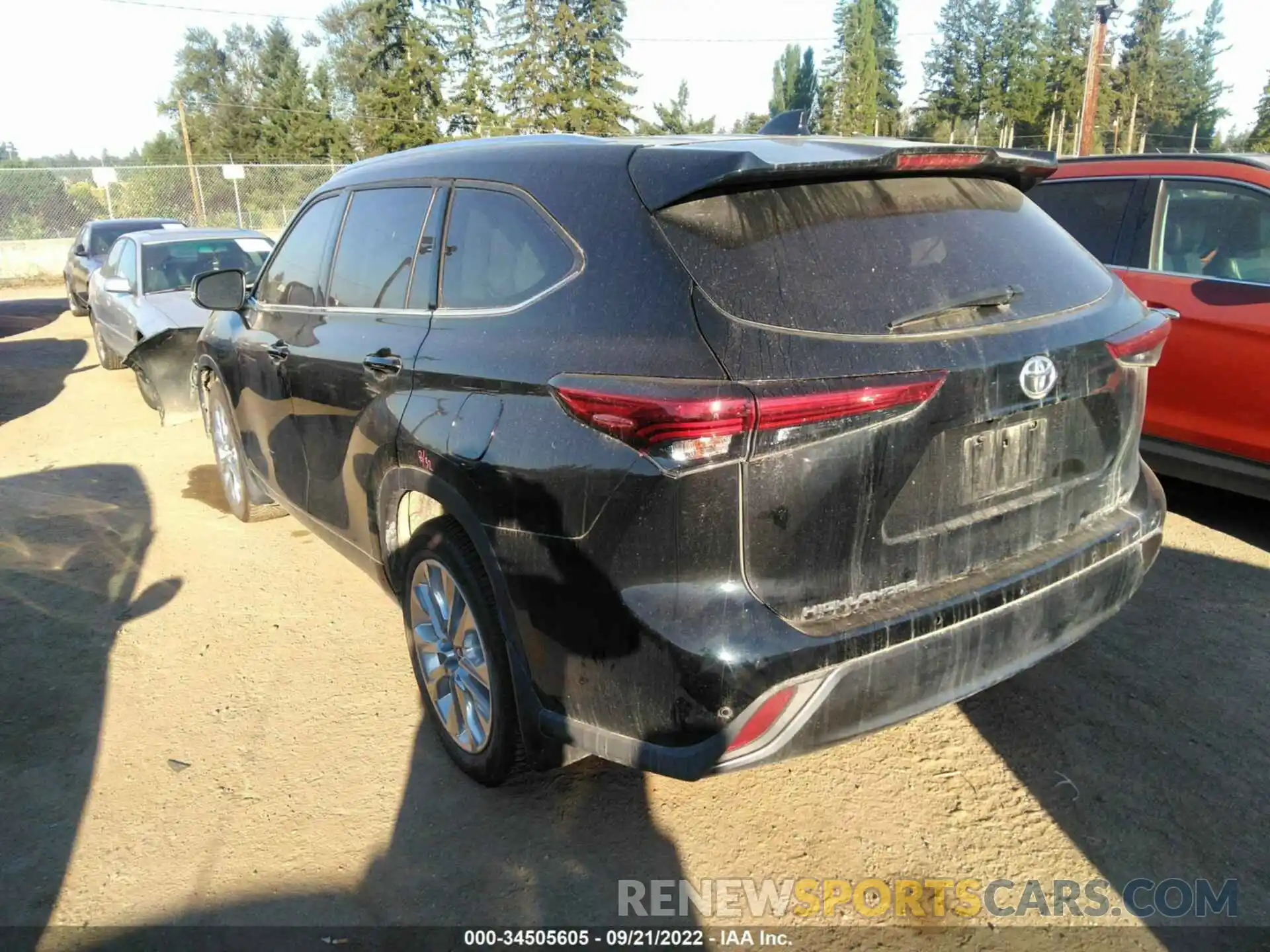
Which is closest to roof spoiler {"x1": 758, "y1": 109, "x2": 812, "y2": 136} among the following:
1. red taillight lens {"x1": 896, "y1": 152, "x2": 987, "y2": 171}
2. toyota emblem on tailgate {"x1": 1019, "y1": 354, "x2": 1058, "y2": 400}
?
red taillight lens {"x1": 896, "y1": 152, "x2": 987, "y2": 171}

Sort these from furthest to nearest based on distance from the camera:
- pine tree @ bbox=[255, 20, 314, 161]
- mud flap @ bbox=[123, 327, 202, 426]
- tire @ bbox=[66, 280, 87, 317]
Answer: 1. pine tree @ bbox=[255, 20, 314, 161]
2. tire @ bbox=[66, 280, 87, 317]
3. mud flap @ bbox=[123, 327, 202, 426]

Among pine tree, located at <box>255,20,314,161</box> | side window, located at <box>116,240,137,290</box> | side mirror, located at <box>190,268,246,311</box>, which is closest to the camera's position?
side mirror, located at <box>190,268,246,311</box>

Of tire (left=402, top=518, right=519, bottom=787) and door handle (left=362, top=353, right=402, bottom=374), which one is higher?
door handle (left=362, top=353, right=402, bottom=374)

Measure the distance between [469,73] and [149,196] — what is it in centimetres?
2806

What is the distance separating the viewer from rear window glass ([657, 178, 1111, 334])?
7.33ft

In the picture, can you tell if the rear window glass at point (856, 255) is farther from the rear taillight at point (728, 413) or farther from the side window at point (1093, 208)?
the side window at point (1093, 208)

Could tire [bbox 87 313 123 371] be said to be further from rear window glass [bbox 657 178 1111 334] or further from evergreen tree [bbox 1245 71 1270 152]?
evergreen tree [bbox 1245 71 1270 152]

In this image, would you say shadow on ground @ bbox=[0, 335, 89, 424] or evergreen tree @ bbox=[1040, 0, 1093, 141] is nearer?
shadow on ground @ bbox=[0, 335, 89, 424]

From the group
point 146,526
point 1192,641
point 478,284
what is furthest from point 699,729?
point 146,526

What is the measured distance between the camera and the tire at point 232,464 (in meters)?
5.21

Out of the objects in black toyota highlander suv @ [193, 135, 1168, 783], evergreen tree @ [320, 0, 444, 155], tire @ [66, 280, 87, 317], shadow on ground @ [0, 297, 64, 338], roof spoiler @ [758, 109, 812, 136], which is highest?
evergreen tree @ [320, 0, 444, 155]

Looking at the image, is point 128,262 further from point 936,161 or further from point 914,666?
point 914,666

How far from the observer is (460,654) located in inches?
117

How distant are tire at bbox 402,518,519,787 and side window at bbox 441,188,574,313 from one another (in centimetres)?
71
